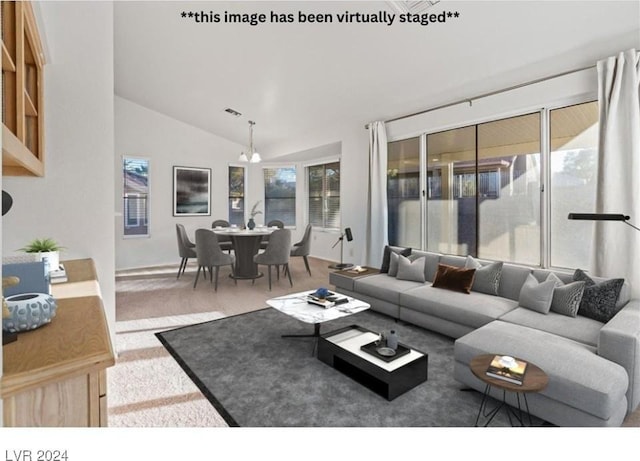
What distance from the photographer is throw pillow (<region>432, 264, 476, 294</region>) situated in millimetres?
3336

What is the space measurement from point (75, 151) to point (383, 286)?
9.95 ft

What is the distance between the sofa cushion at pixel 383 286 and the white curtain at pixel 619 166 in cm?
168

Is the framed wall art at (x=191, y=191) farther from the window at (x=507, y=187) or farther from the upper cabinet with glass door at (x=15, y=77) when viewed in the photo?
the upper cabinet with glass door at (x=15, y=77)

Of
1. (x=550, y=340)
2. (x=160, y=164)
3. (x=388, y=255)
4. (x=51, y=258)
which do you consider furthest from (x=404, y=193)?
(x=160, y=164)

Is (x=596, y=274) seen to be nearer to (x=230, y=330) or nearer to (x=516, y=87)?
(x=516, y=87)

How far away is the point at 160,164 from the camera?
6777 millimetres

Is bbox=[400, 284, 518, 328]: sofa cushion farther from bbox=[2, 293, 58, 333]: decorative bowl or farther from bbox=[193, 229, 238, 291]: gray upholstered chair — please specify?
bbox=[2, 293, 58, 333]: decorative bowl

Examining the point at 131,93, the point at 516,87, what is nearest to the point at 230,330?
the point at 516,87

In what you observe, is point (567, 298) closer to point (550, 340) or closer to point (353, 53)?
point (550, 340)

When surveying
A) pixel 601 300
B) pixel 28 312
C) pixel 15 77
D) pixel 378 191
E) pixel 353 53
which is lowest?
pixel 601 300

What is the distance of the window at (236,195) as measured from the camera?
311 inches

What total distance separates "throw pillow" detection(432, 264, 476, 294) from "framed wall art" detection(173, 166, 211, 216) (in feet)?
18.1

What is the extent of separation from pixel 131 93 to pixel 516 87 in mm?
6088

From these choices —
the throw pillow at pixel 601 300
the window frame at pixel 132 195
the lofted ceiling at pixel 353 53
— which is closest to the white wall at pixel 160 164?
the window frame at pixel 132 195
